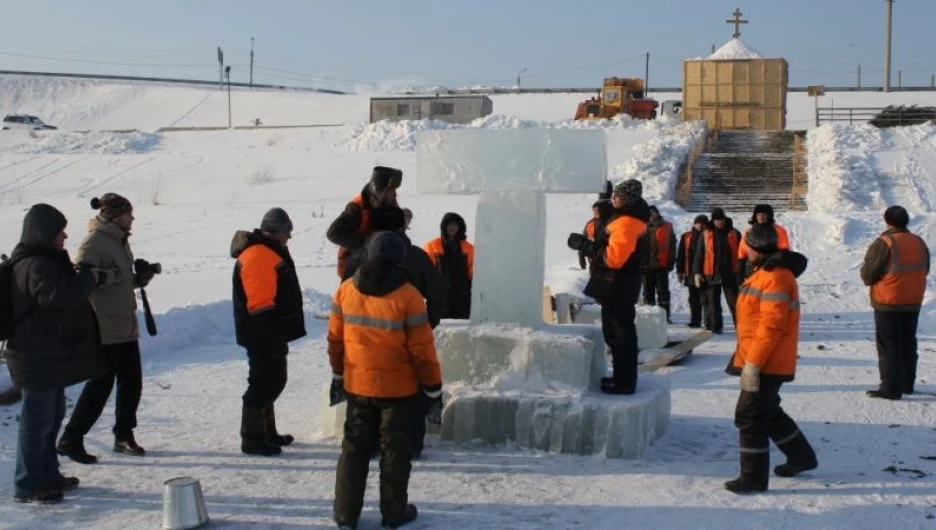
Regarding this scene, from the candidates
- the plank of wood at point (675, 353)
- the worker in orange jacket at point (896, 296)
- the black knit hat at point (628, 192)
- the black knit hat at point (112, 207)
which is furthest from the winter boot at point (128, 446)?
the worker in orange jacket at point (896, 296)

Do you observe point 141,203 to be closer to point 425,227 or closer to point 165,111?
point 425,227

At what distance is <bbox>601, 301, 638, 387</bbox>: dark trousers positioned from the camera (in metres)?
6.32

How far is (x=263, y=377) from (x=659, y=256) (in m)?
7.00

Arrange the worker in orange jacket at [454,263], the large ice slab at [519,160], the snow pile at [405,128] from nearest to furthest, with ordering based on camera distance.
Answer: the large ice slab at [519,160]
the worker in orange jacket at [454,263]
the snow pile at [405,128]

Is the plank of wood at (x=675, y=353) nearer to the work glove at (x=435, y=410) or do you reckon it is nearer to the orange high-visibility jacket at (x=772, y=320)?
the orange high-visibility jacket at (x=772, y=320)

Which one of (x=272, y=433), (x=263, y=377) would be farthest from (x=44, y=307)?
(x=272, y=433)

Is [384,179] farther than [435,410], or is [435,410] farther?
[384,179]

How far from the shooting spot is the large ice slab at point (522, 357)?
6.25 metres

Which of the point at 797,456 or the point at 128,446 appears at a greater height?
the point at 797,456

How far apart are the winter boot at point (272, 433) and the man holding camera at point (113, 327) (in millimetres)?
822

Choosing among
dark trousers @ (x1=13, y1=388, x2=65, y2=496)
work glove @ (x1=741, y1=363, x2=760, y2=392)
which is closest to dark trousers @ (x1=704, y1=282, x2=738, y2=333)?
work glove @ (x1=741, y1=363, x2=760, y2=392)

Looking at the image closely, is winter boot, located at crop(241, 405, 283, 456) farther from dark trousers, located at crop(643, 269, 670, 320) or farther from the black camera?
dark trousers, located at crop(643, 269, 670, 320)

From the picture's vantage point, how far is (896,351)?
25.2 feet

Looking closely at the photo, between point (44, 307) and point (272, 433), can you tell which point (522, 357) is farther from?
point (44, 307)
